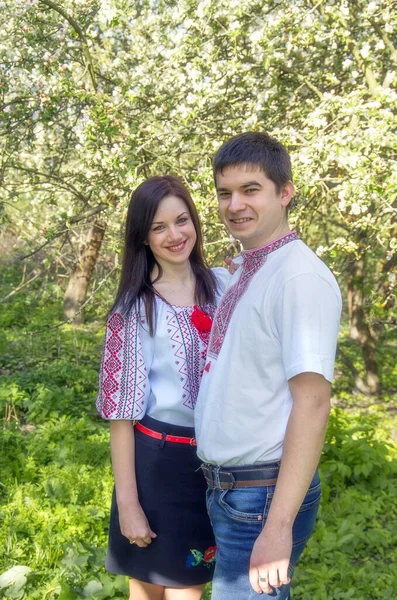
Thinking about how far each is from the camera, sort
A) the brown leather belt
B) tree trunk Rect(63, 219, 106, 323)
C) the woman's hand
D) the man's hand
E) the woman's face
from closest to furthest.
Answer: the man's hand < the brown leather belt < the woman's hand < the woman's face < tree trunk Rect(63, 219, 106, 323)

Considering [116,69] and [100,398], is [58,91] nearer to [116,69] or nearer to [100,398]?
[116,69]

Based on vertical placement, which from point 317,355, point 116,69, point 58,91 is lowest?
point 317,355

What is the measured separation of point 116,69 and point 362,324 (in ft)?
11.3

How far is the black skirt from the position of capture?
2.21 m

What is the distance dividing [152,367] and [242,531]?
24.8 inches

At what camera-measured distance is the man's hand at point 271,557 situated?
1639 millimetres

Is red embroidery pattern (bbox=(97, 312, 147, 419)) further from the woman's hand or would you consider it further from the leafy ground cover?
the leafy ground cover

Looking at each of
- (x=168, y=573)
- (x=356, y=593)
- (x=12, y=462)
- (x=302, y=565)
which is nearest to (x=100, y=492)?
(x=12, y=462)

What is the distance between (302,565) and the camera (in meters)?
3.88

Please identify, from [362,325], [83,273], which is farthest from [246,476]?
[83,273]

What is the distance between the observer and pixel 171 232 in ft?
7.42

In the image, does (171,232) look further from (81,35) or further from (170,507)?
(81,35)

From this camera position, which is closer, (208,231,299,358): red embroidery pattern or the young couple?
the young couple

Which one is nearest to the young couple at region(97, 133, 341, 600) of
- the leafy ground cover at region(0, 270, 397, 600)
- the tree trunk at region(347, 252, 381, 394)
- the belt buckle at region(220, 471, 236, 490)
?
the belt buckle at region(220, 471, 236, 490)
